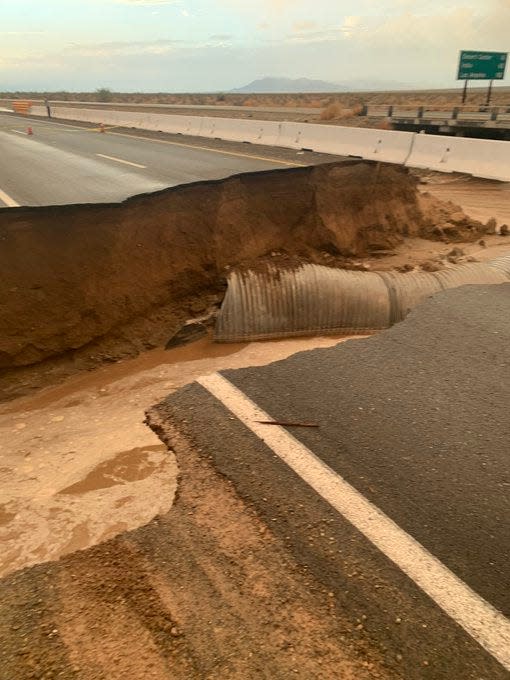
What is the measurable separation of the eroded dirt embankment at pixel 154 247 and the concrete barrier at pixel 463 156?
16.7ft

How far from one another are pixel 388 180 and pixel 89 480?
26.3 feet

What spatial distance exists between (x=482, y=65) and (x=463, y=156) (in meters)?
23.8

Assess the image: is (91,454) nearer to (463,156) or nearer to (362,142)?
(463,156)

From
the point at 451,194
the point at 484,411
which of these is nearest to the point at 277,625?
the point at 484,411

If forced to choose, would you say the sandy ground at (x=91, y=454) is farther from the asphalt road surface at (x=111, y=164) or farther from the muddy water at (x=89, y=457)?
the asphalt road surface at (x=111, y=164)


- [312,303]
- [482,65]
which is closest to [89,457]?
[312,303]

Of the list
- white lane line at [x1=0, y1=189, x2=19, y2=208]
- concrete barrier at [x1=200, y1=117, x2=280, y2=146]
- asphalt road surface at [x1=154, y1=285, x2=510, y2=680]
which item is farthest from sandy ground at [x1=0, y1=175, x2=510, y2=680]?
concrete barrier at [x1=200, y1=117, x2=280, y2=146]

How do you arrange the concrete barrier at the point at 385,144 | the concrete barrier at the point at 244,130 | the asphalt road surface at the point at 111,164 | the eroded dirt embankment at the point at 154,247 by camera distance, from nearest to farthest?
the eroded dirt embankment at the point at 154,247
the asphalt road surface at the point at 111,164
the concrete barrier at the point at 385,144
the concrete barrier at the point at 244,130

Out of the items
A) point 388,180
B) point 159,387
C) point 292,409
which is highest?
point 388,180

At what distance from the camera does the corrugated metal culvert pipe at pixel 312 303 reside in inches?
253

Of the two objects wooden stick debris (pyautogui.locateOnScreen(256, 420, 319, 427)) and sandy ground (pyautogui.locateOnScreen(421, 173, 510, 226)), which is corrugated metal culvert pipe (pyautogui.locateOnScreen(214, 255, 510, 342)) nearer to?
wooden stick debris (pyautogui.locateOnScreen(256, 420, 319, 427))

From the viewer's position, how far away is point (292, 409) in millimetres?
4059

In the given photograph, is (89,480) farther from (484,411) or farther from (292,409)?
(484,411)

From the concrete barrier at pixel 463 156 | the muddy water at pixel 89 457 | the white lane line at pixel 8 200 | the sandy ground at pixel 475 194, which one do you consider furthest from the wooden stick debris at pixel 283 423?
the concrete barrier at pixel 463 156
